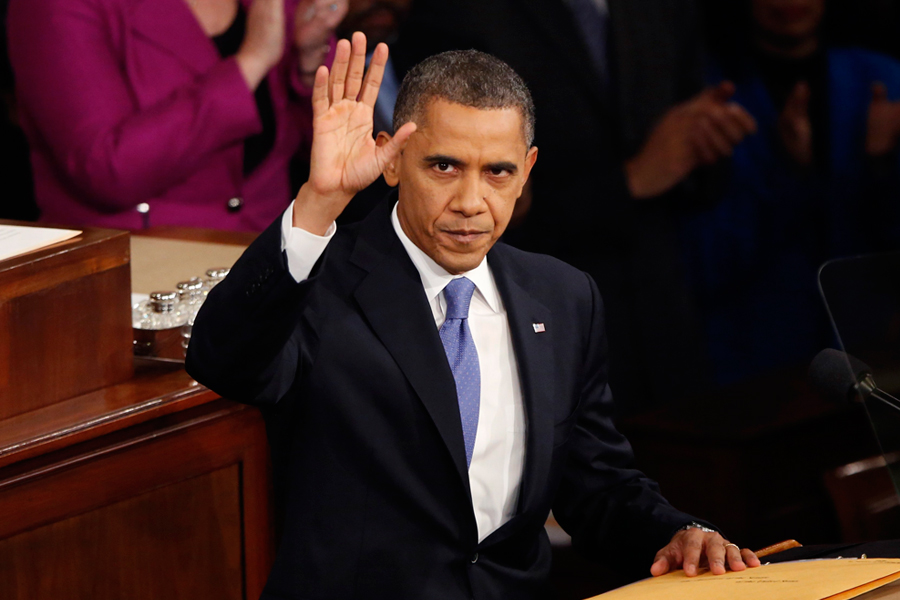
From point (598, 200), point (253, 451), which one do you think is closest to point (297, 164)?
point (598, 200)

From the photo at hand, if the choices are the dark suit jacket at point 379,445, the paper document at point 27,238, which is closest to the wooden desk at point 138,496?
the paper document at point 27,238

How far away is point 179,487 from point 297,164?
1.33m

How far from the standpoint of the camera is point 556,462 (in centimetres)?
175

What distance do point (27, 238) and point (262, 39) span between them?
4.21 ft

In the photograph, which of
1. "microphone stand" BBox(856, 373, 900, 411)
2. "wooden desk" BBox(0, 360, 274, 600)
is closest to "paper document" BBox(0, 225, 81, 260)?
"wooden desk" BBox(0, 360, 274, 600)

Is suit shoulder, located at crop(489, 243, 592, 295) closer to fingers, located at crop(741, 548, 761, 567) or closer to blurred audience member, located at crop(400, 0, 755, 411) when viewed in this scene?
fingers, located at crop(741, 548, 761, 567)

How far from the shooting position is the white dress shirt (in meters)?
1.69

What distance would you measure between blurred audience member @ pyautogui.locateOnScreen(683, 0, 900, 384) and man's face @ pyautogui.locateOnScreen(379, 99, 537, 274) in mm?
2383

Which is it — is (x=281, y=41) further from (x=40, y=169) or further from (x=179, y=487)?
(x=179, y=487)

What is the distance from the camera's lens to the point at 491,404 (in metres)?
1.71

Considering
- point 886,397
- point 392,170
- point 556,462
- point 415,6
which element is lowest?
point 556,462

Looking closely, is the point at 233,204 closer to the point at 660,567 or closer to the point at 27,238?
the point at 27,238

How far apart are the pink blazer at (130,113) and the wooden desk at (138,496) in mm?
861

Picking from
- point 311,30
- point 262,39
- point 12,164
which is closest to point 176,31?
point 262,39
